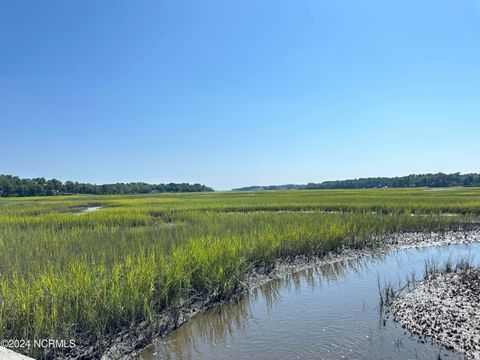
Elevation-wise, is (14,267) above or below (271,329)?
above

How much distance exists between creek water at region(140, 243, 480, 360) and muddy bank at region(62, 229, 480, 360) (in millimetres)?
202

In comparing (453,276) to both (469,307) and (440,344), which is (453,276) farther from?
(440,344)

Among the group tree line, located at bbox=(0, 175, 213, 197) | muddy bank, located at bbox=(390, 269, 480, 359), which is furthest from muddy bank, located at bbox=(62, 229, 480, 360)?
tree line, located at bbox=(0, 175, 213, 197)

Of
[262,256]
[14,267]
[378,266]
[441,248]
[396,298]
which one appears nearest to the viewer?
[396,298]

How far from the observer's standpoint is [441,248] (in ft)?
41.0

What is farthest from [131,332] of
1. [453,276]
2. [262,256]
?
[453,276]

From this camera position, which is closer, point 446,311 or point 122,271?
point 446,311

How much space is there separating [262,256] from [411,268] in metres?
4.64

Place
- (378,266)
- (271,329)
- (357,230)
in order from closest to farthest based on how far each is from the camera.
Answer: (271,329) < (378,266) < (357,230)

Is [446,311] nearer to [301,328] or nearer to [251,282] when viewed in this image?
[301,328]

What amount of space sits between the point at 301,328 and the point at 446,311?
2.80 metres

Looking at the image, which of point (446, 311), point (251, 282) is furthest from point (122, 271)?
point (446, 311)

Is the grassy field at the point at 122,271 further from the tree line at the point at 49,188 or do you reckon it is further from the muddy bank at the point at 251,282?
the tree line at the point at 49,188

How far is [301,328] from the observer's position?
573 cm
